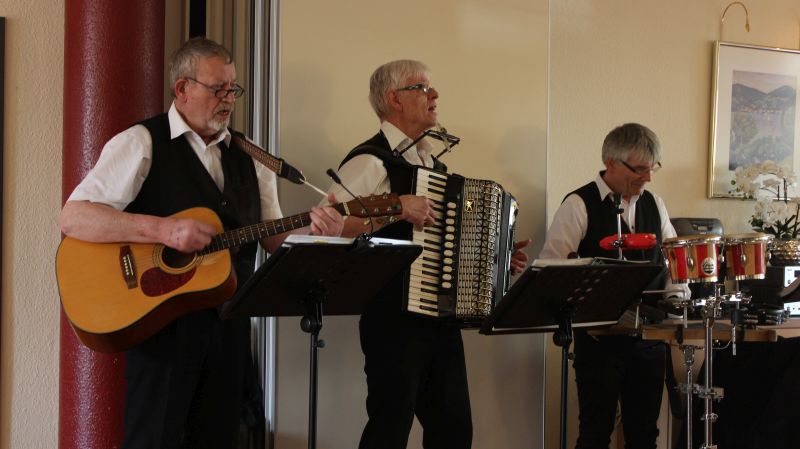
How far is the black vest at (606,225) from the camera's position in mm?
3676

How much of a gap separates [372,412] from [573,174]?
2152mm

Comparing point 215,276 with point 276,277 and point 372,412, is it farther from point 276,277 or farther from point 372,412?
point 372,412

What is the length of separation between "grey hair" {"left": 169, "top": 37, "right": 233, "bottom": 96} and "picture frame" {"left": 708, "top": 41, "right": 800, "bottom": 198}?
10.3 ft

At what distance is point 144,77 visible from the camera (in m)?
3.34

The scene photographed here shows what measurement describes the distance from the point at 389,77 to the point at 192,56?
77 cm

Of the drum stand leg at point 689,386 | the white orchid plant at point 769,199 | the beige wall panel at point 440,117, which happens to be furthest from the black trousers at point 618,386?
the white orchid plant at point 769,199

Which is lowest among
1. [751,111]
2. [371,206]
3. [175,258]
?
[175,258]

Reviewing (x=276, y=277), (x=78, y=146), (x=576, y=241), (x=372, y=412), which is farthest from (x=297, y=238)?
(x=576, y=241)

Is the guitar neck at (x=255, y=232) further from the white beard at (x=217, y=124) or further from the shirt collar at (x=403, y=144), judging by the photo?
the shirt collar at (x=403, y=144)

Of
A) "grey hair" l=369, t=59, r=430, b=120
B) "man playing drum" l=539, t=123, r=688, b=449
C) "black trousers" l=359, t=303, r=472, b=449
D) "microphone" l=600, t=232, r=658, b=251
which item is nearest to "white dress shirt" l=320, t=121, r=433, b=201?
"grey hair" l=369, t=59, r=430, b=120

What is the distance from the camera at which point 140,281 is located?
8.24ft

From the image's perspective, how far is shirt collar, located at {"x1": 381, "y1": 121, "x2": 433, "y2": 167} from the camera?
312 cm

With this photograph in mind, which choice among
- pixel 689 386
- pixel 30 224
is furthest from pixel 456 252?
pixel 30 224

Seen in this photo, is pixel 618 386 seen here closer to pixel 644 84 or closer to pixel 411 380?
pixel 411 380
